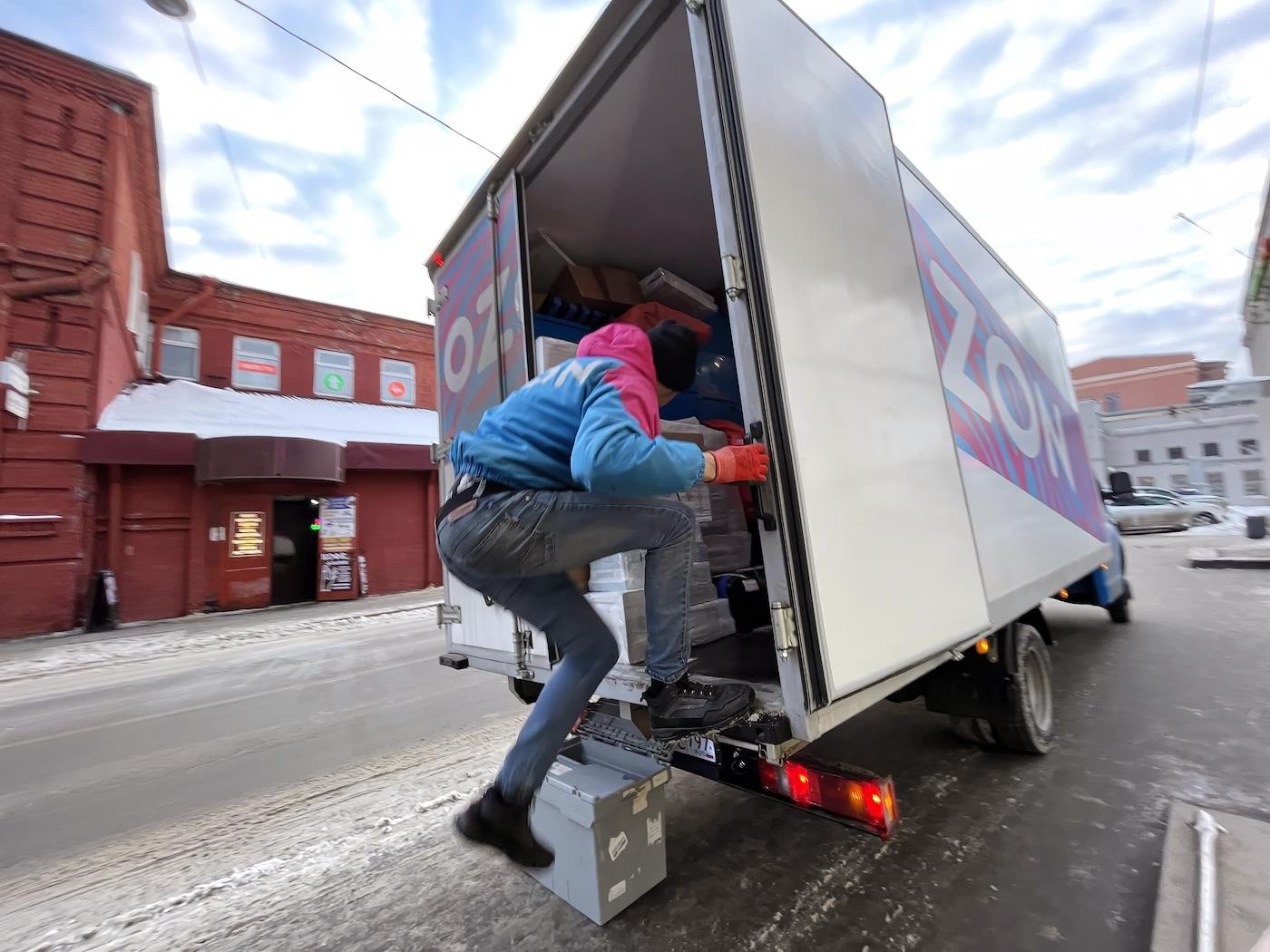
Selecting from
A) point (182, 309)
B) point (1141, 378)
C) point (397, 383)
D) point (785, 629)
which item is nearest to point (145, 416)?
point (182, 309)

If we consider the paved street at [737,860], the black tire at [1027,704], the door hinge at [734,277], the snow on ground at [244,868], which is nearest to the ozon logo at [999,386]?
the black tire at [1027,704]

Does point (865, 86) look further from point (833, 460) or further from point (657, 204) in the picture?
point (833, 460)

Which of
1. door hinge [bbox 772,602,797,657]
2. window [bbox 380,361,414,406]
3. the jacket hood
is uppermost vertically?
window [bbox 380,361,414,406]

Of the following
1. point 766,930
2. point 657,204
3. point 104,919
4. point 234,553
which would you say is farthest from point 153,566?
point 766,930

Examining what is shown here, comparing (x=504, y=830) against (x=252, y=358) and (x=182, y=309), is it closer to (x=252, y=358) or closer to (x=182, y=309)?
(x=252, y=358)

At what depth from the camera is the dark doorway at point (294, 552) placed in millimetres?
14688

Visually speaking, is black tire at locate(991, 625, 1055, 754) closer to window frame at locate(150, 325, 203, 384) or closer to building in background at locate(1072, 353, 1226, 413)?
window frame at locate(150, 325, 203, 384)

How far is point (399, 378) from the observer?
18.8 m

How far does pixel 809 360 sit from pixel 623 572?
1.09m

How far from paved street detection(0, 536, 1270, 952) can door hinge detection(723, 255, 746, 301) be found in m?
2.36

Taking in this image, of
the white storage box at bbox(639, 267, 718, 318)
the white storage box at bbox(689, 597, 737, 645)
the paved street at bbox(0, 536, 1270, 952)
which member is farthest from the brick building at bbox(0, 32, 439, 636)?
the white storage box at bbox(689, 597, 737, 645)

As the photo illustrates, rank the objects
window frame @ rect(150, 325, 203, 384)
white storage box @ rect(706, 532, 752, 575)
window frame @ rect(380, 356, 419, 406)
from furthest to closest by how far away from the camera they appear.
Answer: window frame @ rect(380, 356, 419, 406) < window frame @ rect(150, 325, 203, 384) < white storage box @ rect(706, 532, 752, 575)

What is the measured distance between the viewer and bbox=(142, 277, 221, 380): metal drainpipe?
1536 cm

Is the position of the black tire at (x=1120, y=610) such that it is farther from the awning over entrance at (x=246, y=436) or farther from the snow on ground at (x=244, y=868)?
the awning over entrance at (x=246, y=436)
